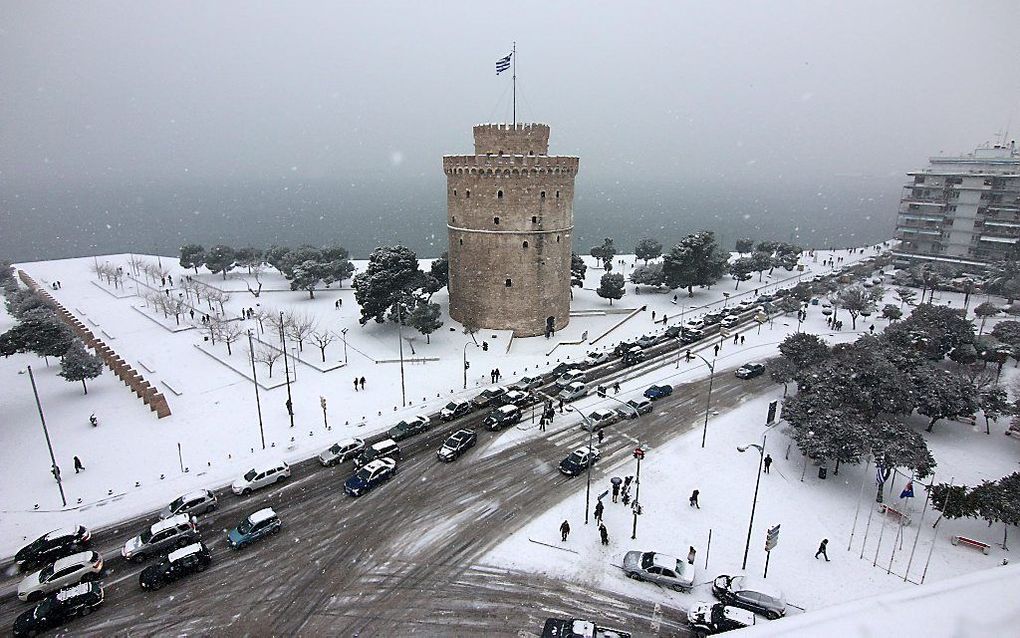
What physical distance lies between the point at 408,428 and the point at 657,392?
16107 millimetres

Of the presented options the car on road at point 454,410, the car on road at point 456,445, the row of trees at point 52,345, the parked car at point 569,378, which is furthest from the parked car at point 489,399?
the row of trees at point 52,345

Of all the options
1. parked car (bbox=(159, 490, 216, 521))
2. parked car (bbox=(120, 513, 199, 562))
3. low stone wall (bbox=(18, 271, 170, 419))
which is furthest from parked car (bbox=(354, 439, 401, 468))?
low stone wall (bbox=(18, 271, 170, 419))

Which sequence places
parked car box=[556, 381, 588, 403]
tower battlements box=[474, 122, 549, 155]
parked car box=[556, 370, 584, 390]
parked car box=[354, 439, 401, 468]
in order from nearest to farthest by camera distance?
parked car box=[354, 439, 401, 468]
parked car box=[556, 381, 588, 403]
parked car box=[556, 370, 584, 390]
tower battlements box=[474, 122, 549, 155]

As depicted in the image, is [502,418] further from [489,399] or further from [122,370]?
[122,370]

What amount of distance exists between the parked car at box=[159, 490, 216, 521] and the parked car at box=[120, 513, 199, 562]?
1126mm

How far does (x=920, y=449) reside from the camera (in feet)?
80.4

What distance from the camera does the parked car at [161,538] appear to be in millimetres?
21594

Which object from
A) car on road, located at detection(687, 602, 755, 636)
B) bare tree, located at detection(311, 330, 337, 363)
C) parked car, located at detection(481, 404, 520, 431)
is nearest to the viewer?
car on road, located at detection(687, 602, 755, 636)

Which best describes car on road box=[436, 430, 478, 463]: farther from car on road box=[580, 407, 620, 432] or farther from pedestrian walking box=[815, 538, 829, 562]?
pedestrian walking box=[815, 538, 829, 562]

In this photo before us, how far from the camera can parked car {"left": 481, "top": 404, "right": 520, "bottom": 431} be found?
31.7 m

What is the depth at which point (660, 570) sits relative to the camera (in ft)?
65.7

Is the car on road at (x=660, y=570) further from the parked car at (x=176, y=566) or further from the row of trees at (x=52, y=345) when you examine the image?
the row of trees at (x=52, y=345)

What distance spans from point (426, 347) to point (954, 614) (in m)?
42.4

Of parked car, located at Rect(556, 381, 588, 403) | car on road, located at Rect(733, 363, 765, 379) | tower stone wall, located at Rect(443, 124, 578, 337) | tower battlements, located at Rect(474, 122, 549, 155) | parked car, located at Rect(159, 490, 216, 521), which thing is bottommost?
parked car, located at Rect(159, 490, 216, 521)
